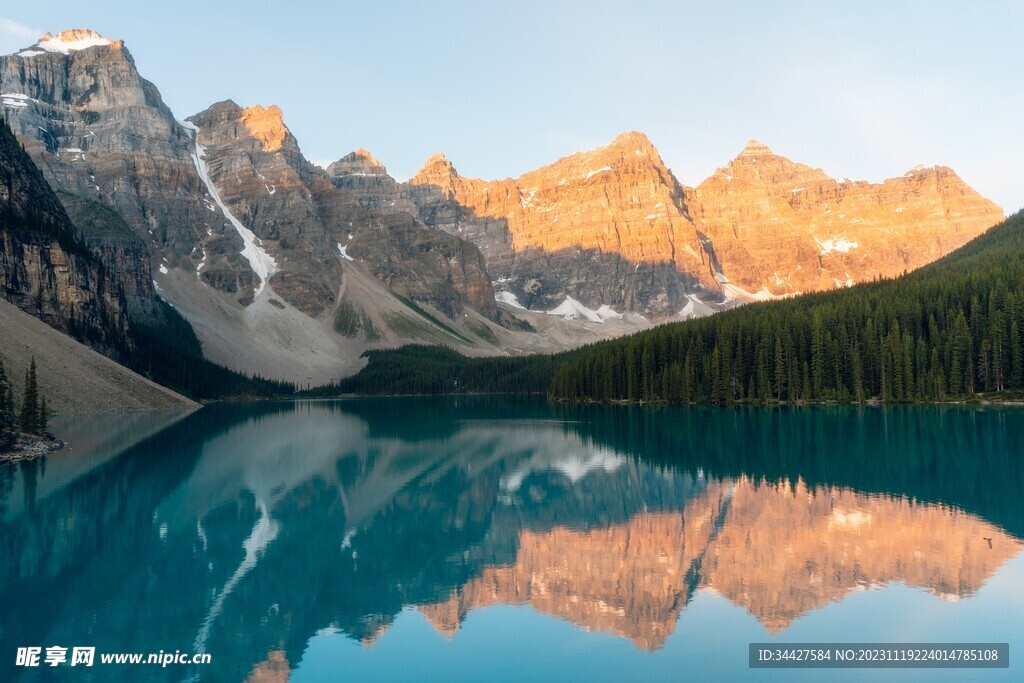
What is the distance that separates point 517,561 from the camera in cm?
2598

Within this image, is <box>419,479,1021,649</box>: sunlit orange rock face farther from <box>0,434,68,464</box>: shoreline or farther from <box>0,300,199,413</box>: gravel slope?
<box>0,300,199,413</box>: gravel slope

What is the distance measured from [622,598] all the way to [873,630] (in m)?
6.28

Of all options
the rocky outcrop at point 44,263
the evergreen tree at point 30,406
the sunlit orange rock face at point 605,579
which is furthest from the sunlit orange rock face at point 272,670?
the rocky outcrop at point 44,263

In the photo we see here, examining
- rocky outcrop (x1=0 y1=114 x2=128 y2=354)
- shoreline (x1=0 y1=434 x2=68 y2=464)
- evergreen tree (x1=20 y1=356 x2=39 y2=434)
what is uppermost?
rocky outcrop (x1=0 y1=114 x2=128 y2=354)

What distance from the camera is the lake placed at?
58.7 ft

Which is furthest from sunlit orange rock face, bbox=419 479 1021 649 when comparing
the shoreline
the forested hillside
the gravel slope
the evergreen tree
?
the gravel slope

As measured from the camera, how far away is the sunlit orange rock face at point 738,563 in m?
20.6

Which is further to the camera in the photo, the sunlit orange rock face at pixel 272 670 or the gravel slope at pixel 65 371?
the gravel slope at pixel 65 371

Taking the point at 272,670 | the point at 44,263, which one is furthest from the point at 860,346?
the point at 44,263

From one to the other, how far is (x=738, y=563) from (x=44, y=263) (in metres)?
124

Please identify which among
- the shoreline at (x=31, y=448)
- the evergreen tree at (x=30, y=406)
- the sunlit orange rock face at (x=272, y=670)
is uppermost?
the evergreen tree at (x=30, y=406)

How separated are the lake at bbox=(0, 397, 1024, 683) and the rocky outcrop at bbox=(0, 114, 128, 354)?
248 ft

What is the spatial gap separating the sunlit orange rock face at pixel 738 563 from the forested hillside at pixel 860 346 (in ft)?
224

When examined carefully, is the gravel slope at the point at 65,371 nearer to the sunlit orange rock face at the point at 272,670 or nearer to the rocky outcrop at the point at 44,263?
the rocky outcrop at the point at 44,263
